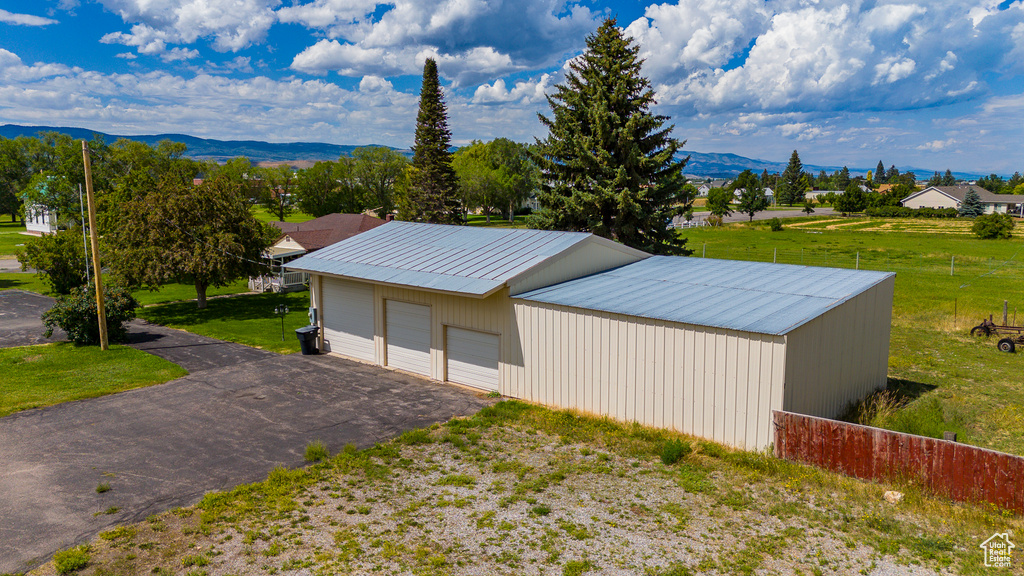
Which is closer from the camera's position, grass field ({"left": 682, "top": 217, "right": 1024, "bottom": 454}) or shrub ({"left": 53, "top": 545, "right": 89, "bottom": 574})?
shrub ({"left": 53, "top": 545, "right": 89, "bottom": 574})

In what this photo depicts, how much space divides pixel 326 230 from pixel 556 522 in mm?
35086

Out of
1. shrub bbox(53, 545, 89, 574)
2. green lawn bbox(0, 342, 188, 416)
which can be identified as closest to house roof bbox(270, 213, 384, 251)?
green lawn bbox(0, 342, 188, 416)

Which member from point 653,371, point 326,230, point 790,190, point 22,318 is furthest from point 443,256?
point 790,190

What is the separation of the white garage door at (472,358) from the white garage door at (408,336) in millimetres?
843

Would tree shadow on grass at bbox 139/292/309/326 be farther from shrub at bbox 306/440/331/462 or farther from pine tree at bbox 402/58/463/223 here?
pine tree at bbox 402/58/463/223

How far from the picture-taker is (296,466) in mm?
11133

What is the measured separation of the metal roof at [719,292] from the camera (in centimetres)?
1230

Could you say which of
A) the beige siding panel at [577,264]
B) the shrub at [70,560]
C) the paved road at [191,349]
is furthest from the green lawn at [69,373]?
the beige siding panel at [577,264]

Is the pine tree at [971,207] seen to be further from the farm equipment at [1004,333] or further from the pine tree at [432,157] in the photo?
the farm equipment at [1004,333]

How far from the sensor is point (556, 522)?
899cm

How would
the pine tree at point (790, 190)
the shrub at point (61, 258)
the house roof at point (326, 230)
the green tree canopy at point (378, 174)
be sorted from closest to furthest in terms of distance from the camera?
1. the shrub at point (61, 258)
2. the house roof at point (326, 230)
3. the green tree canopy at point (378, 174)
4. the pine tree at point (790, 190)

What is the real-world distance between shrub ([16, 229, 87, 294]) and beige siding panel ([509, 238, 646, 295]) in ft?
81.3

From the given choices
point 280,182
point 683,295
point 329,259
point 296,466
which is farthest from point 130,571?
point 280,182

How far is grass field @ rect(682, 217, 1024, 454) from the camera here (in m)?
13.3
